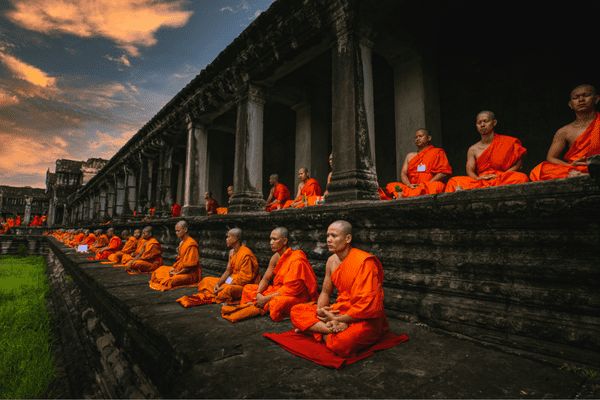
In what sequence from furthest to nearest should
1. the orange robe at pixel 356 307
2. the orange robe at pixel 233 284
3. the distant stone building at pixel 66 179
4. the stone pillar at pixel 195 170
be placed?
the distant stone building at pixel 66 179 < the stone pillar at pixel 195 170 < the orange robe at pixel 233 284 < the orange robe at pixel 356 307

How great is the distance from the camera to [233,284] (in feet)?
13.2

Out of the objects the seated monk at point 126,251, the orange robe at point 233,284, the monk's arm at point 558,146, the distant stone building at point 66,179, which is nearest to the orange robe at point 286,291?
the orange robe at point 233,284

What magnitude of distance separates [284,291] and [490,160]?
111 inches

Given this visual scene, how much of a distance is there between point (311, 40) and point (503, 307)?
193 inches

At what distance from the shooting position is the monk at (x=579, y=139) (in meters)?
2.82

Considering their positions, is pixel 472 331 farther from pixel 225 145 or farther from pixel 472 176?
pixel 225 145

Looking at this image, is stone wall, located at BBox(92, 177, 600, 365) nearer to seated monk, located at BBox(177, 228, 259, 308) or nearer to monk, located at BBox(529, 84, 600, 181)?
monk, located at BBox(529, 84, 600, 181)

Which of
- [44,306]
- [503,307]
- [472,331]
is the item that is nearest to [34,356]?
[44,306]

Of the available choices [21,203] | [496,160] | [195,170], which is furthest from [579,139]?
[21,203]

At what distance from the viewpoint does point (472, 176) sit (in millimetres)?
3670

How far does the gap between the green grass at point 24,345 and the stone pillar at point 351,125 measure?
3.72 m

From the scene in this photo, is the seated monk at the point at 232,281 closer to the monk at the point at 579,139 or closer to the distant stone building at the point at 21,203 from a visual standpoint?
the monk at the point at 579,139

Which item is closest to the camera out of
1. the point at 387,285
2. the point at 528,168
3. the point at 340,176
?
the point at 387,285

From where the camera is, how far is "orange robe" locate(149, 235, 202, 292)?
482 cm
